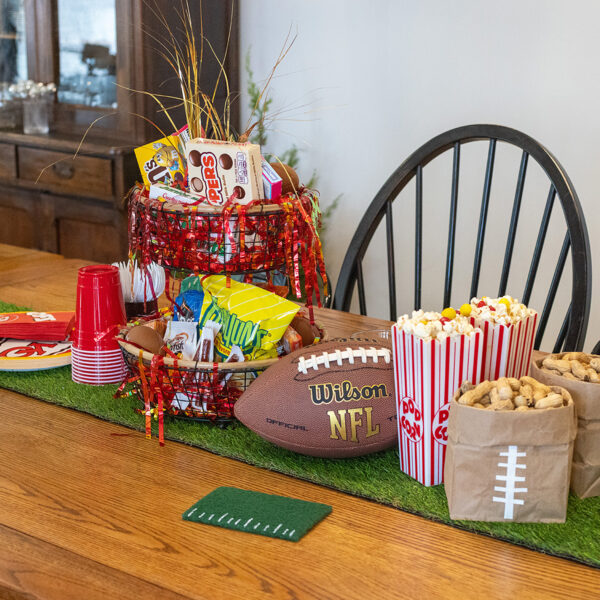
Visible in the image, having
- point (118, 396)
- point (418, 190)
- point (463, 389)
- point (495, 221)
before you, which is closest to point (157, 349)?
point (118, 396)

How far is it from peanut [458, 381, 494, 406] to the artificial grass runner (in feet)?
0.41

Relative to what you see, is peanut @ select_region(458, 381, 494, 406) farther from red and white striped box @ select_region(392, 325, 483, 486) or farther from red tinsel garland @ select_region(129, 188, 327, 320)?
red tinsel garland @ select_region(129, 188, 327, 320)

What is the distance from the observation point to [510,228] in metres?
1.49

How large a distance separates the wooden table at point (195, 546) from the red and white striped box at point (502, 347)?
17 cm

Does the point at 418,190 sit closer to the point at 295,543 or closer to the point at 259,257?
the point at 259,257

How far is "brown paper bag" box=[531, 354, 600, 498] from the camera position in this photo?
77 cm

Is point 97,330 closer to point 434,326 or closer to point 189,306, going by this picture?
point 189,306

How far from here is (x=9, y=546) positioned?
710 mm

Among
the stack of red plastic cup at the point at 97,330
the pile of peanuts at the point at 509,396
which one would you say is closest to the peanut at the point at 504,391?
the pile of peanuts at the point at 509,396

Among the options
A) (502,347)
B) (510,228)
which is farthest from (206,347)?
(510,228)

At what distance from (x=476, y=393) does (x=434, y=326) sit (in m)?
0.08

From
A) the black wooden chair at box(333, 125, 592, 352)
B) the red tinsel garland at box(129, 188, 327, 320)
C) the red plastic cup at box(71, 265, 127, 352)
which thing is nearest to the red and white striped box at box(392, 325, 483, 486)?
the red tinsel garland at box(129, 188, 327, 320)

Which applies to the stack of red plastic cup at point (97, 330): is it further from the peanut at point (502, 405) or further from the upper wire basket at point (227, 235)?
the peanut at point (502, 405)

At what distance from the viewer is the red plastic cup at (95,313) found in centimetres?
109
